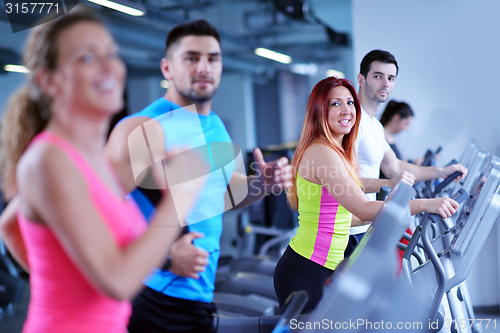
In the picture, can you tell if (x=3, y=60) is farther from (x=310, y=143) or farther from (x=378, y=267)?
(x=378, y=267)

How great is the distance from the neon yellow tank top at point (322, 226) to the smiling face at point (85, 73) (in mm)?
1169

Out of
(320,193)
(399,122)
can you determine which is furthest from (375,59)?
(399,122)

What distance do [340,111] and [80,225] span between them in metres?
1.32

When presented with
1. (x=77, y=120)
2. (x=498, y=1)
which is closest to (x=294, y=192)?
(x=77, y=120)

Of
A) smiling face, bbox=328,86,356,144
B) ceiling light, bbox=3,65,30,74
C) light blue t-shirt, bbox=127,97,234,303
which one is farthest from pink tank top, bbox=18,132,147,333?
smiling face, bbox=328,86,356,144

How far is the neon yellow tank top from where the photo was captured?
5.88 feet

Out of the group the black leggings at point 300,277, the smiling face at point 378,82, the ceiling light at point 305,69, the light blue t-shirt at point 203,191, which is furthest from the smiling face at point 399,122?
the ceiling light at point 305,69

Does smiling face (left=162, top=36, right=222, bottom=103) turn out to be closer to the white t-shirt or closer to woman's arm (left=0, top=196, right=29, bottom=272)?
woman's arm (left=0, top=196, right=29, bottom=272)

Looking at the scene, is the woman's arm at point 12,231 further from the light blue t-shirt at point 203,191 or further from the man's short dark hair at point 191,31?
the man's short dark hair at point 191,31

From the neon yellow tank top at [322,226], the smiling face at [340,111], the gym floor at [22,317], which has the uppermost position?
the smiling face at [340,111]

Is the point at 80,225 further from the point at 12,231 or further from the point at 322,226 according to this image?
the point at 322,226

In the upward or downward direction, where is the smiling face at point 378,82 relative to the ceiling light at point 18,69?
downward

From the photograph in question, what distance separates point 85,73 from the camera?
0.74m

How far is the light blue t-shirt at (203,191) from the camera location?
1.23m
